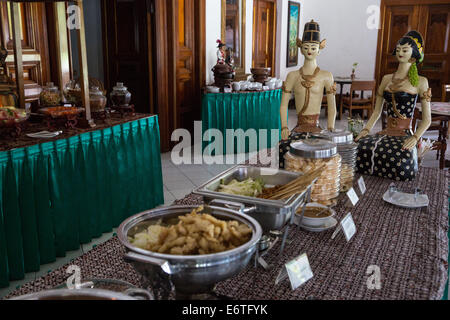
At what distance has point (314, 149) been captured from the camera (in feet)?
5.09

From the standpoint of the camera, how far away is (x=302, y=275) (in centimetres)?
110

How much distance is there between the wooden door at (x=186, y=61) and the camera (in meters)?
5.07

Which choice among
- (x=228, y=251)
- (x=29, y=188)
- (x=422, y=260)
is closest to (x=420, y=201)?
(x=422, y=260)

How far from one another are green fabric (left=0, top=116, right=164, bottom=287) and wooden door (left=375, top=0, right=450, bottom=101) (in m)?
6.89

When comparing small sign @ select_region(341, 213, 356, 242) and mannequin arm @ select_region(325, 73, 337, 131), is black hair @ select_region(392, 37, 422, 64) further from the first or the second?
small sign @ select_region(341, 213, 356, 242)

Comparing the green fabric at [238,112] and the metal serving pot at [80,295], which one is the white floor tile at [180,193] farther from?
the metal serving pot at [80,295]

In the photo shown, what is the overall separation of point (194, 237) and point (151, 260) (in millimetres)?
140

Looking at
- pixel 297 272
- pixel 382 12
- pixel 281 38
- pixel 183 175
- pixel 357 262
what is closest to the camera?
pixel 297 272

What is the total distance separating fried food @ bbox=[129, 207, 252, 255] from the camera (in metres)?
0.91

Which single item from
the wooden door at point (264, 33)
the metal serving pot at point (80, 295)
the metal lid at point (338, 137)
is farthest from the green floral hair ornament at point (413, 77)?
the wooden door at point (264, 33)

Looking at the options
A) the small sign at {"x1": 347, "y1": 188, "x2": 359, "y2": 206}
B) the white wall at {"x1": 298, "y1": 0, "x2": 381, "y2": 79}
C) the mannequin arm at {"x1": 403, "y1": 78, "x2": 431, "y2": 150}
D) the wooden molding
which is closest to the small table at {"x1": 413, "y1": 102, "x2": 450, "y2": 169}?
the mannequin arm at {"x1": 403, "y1": 78, "x2": 431, "y2": 150}

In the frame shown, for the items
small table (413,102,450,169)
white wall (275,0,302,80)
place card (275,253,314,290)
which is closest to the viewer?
place card (275,253,314,290)

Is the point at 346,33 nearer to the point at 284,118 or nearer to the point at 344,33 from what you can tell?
the point at 344,33

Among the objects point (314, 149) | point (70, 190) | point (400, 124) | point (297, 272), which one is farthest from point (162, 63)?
point (297, 272)
